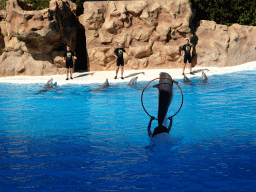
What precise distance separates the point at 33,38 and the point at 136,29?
220 inches

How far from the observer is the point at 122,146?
521cm

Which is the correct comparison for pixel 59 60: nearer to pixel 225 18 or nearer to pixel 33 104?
pixel 33 104

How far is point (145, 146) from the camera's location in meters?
5.14

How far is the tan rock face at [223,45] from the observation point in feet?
57.1

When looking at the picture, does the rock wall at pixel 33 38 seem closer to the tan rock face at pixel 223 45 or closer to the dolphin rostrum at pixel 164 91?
the tan rock face at pixel 223 45

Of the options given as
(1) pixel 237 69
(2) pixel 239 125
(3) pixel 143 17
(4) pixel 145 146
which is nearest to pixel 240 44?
(1) pixel 237 69

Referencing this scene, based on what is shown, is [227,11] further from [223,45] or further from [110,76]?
[110,76]

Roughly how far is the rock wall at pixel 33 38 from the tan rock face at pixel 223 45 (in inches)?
296

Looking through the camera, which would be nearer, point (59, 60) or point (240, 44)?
point (59, 60)

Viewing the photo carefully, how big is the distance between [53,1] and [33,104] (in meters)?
7.96

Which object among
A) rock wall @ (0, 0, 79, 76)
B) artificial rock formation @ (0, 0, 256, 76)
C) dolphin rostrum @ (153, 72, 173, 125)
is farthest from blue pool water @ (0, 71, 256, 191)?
artificial rock formation @ (0, 0, 256, 76)

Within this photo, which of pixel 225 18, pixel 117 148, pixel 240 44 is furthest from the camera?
pixel 225 18

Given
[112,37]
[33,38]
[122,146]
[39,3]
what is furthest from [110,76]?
[122,146]

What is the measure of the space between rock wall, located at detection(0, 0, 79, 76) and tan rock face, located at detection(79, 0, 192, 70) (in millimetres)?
1379
